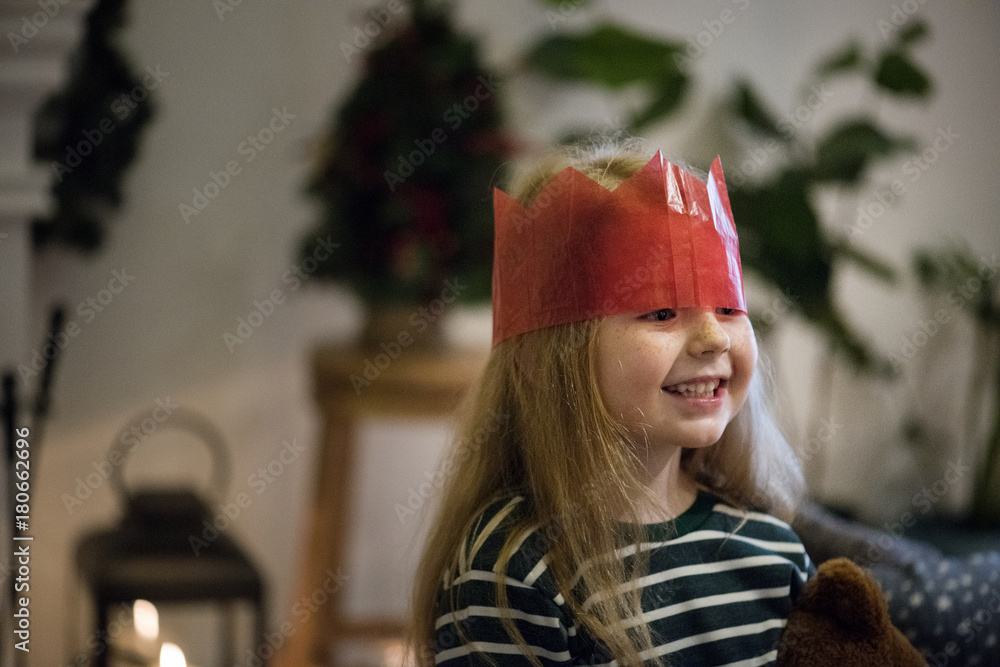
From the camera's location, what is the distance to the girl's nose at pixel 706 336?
0.72 meters

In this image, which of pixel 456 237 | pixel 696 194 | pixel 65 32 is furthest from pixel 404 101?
pixel 696 194

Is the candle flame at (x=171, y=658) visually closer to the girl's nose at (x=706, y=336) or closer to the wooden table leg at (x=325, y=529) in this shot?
the girl's nose at (x=706, y=336)

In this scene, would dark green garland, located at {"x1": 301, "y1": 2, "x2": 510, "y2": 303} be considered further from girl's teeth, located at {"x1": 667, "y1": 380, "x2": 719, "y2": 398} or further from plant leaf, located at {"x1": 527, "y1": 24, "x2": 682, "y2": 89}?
girl's teeth, located at {"x1": 667, "y1": 380, "x2": 719, "y2": 398}

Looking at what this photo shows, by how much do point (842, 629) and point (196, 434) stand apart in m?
1.56

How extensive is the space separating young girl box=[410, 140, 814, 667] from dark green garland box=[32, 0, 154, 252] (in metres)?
1.26

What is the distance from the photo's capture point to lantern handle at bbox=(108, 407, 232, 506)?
6.29 ft

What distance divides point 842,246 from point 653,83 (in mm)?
518

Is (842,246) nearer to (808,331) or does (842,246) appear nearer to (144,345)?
(808,331)

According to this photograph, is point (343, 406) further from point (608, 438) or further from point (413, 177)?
point (608, 438)

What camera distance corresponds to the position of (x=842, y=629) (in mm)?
786

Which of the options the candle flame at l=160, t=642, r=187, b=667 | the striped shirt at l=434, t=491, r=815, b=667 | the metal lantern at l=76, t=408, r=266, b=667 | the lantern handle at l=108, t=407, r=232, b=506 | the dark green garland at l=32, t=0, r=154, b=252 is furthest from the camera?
the lantern handle at l=108, t=407, r=232, b=506

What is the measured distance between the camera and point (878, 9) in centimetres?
218

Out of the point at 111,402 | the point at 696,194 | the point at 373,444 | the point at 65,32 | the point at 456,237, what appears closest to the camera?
the point at 696,194

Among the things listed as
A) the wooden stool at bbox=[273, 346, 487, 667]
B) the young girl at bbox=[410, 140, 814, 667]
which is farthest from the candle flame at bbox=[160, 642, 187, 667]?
the wooden stool at bbox=[273, 346, 487, 667]
